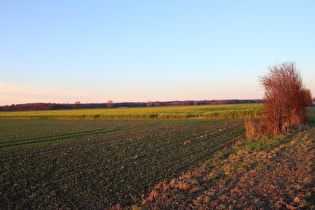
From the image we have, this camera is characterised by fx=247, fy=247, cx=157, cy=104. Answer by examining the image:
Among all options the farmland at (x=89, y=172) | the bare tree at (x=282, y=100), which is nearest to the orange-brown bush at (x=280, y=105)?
the bare tree at (x=282, y=100)

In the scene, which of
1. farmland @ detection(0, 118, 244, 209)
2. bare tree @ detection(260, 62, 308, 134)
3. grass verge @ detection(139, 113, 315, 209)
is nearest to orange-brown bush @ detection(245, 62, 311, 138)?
bare tree @ detection(260, 62, 308, 134)

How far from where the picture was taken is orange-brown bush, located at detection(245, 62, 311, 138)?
15.1 metres

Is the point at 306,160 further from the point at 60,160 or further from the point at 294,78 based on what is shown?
the point at 294,78

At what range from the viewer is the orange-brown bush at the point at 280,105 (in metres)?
15.1

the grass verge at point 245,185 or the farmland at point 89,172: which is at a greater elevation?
the grass verge at point 245,185

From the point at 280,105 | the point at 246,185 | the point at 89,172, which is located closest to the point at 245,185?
the point at 246,185

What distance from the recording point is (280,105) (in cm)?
1528

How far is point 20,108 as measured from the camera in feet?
352

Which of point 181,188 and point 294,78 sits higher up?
point 294,78

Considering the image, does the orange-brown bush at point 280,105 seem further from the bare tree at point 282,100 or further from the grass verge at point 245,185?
the grass verge at point 245,185

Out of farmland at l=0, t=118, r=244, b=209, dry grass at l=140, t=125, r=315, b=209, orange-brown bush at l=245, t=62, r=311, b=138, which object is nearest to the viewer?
dry grass at l=140, t=125, r=315, b=209

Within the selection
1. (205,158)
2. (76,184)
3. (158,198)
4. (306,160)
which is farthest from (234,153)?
(76,184)

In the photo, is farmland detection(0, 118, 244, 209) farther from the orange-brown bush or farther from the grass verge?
the orange-brown bush

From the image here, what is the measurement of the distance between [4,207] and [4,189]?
147cm
